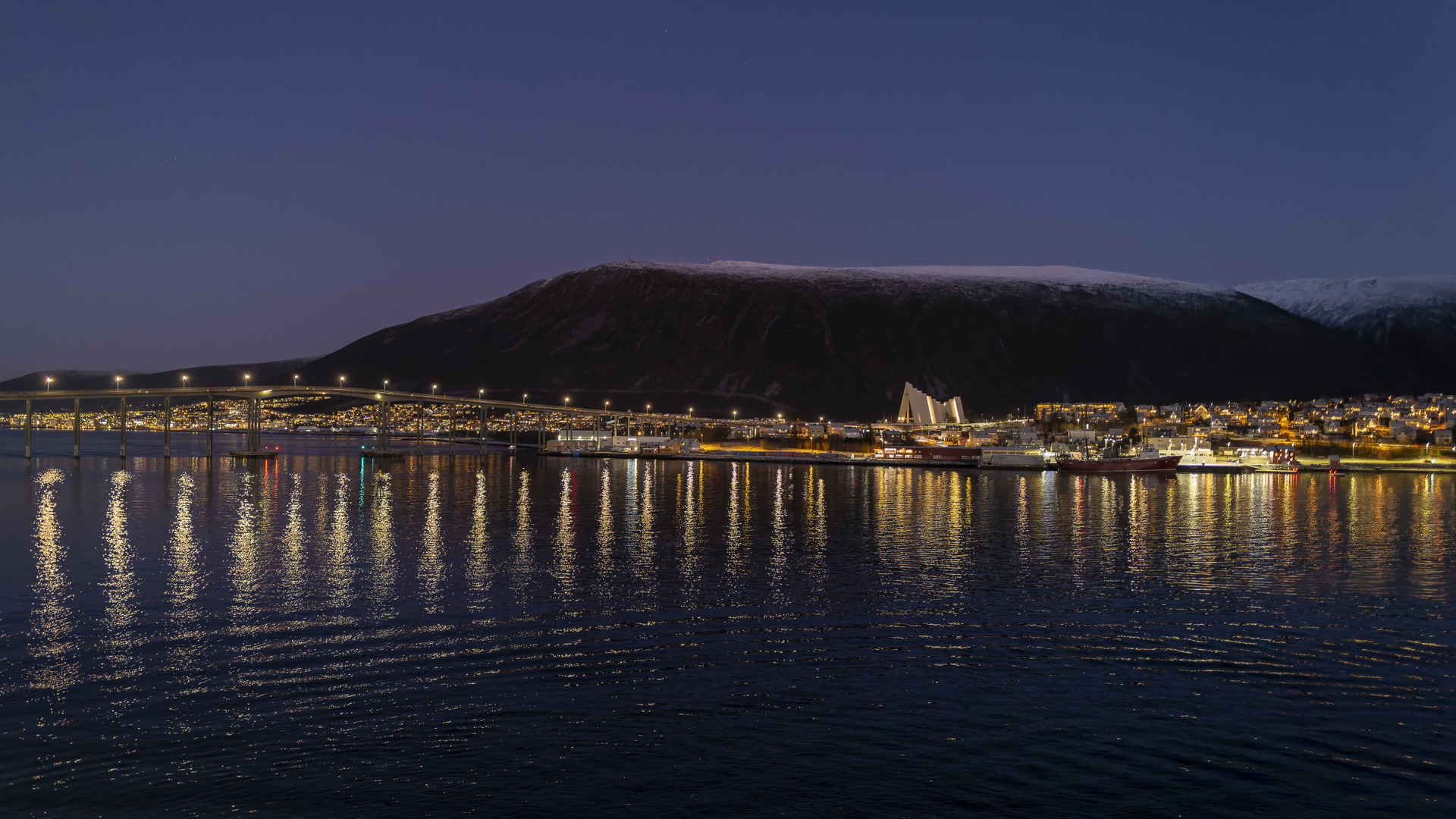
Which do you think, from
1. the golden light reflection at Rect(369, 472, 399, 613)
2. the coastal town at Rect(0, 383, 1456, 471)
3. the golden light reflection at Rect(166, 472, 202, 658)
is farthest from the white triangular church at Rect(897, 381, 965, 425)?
the golden light reflection at Rect(166, 472, 202, 658)

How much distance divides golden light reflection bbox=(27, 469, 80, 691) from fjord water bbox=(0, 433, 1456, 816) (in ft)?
0.36

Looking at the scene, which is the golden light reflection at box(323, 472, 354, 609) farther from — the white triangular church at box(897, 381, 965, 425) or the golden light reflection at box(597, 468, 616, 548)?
the white triangular church at box(897, 381, 965, 425)

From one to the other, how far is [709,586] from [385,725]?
1302 centimetres

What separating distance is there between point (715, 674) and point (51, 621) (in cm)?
1511

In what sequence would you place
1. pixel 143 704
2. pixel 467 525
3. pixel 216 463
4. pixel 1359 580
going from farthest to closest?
pixel 216 463, pixel 467 525, pixel 1359 580, pixel 143 704

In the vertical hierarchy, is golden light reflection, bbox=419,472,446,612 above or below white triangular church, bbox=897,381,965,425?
below

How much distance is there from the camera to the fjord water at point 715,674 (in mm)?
11805

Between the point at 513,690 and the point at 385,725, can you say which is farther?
the point at 513,690

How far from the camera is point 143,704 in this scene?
14.8m

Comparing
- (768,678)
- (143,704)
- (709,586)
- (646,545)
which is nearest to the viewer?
(143,704)

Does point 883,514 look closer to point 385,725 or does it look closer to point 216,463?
point 385,725

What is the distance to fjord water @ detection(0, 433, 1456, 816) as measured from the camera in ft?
38.7

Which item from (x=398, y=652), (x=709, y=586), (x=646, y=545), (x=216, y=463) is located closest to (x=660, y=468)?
(x=216, y=463)

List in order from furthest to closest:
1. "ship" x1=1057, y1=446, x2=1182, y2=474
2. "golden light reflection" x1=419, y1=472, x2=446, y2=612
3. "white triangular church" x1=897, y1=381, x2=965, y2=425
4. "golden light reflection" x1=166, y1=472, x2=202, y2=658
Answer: "white triangular church" x1=897, y1=381, x2=965, y2=425 < "ship" x1=1057, y1=446, x2=1182, y2=474 < "golden light reflection" x1=419, y1=472, x2=446, y2=612 < "golden light reflection" x1=166, y1=472, x2=202, y2=658
